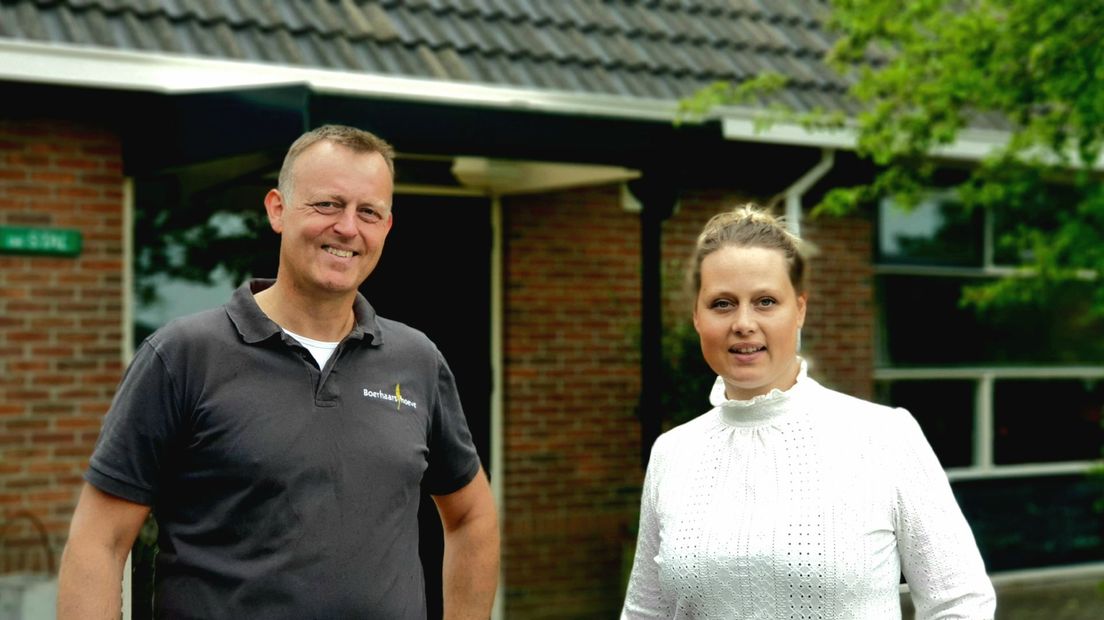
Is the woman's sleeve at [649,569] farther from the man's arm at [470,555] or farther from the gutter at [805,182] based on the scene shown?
the gutter at [805,182]

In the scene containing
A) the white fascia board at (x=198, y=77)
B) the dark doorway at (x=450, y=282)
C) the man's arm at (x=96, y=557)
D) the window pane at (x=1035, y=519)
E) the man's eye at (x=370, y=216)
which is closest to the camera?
the man's arm at (x=96, y=557)

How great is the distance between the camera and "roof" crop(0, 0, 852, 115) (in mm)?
6785

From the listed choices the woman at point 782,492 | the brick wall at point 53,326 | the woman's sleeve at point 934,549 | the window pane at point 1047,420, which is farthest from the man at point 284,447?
the window pane at point 1047,420

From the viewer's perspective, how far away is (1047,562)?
10492mm

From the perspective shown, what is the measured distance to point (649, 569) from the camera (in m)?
3.06

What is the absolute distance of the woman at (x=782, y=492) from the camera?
2.73m

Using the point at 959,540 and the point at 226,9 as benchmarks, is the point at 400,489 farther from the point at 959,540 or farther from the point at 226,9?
the point at 226,9

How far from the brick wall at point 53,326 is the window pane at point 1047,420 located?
6.63 metres

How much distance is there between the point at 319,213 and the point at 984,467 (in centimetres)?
838

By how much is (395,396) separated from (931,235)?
7747 millimetres

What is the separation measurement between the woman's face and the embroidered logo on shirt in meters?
0.64

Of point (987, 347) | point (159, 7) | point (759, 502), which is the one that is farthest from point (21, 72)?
point (987, 347)

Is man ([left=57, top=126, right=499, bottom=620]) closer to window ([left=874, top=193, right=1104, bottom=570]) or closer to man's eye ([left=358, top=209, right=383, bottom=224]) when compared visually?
man's eye ([left=358, top=209, right=383, bottom=224])

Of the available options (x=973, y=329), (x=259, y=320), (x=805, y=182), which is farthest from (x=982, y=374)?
(x=259, y=320)
